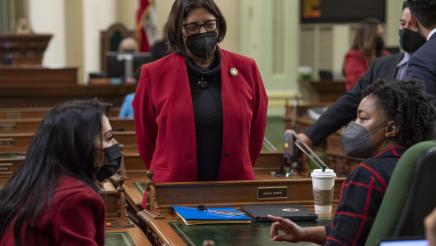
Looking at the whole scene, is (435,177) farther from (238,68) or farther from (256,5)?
(256,5)

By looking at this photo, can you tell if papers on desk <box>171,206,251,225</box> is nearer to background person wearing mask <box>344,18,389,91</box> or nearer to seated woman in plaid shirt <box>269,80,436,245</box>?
seated woman in plaid shirt <box>269,80,436,245</box>

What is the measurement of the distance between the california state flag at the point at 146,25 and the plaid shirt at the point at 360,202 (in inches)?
473

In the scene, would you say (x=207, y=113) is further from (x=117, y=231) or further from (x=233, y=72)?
(x=117, y=231)

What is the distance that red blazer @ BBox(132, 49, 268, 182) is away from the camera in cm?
419

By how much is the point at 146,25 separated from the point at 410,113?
12.3 metres

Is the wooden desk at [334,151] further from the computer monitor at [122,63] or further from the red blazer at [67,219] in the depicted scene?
the red blazer at [67,219]

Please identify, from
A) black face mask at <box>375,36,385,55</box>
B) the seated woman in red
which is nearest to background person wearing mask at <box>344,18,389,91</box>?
black face mask at <box>375,36,385,55</box>

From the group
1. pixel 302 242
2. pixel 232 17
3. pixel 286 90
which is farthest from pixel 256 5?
pixel 302 242

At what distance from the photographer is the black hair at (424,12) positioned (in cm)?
418

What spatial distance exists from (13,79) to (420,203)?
33.6ft

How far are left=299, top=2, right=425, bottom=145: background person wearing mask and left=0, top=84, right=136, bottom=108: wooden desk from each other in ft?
21.9

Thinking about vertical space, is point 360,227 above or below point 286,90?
above

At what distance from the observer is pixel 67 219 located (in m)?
2.97

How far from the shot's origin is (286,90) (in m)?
13.3
